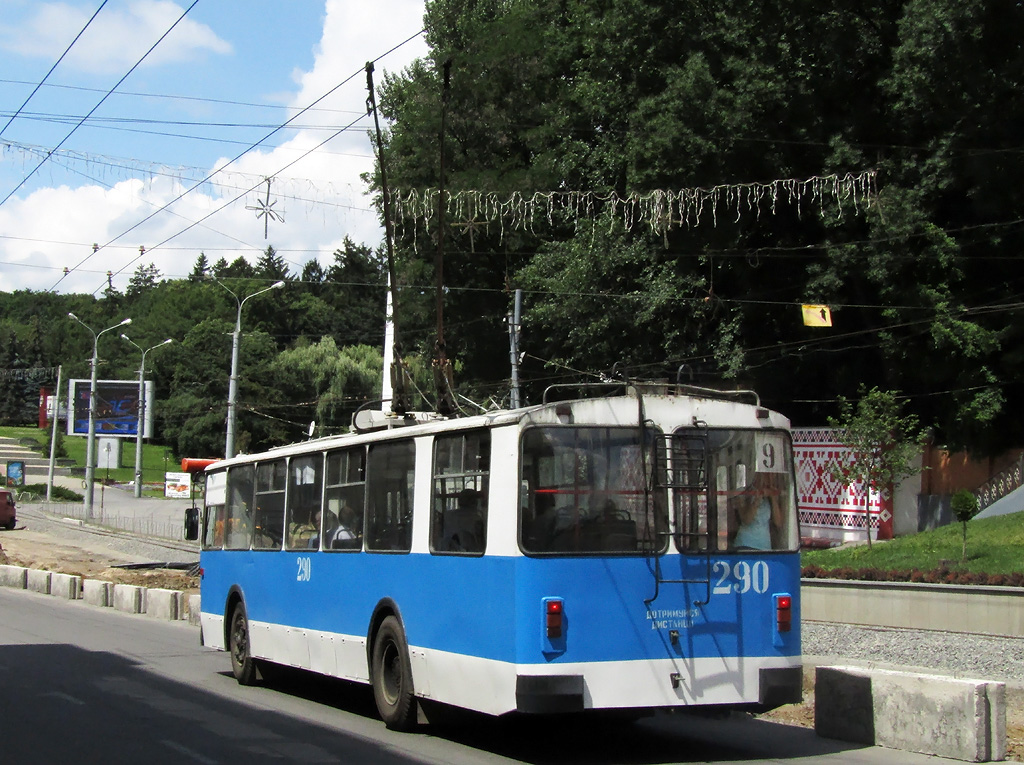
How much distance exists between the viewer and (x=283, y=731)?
430 inches

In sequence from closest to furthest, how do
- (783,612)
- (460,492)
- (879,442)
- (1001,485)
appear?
1. (783,612)
2. (460,492)
3. (879,442)
4. (1001,485)

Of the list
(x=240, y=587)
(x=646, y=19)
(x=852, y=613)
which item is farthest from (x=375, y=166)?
(x=240, y=587)

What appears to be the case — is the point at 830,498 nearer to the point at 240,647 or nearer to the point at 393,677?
the point at 240,647

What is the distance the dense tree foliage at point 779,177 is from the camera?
32.5 meters

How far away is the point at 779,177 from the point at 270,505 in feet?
82.9

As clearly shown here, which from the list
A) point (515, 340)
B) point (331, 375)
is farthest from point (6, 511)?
point (515, 340)

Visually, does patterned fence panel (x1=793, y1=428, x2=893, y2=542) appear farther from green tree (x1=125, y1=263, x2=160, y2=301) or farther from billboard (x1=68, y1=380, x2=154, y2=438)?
green tree (x1=125, y1=263, x2=160, y2=301)

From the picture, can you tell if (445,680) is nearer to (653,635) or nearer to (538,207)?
(653,635)

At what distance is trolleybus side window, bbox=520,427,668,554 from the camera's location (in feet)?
30.0

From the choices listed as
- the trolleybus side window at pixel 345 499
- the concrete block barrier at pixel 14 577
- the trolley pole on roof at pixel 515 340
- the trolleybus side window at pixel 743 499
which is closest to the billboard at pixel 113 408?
the concrete block barrier at pixel 14 577

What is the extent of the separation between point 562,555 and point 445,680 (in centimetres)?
170

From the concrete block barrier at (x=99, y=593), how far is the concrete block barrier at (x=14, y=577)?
4.78m

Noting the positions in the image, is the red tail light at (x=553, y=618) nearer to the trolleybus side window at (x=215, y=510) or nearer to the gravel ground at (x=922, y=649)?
the trolleybus side window at (x=215, y=510)

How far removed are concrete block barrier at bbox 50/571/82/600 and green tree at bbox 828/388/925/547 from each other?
2025cm
